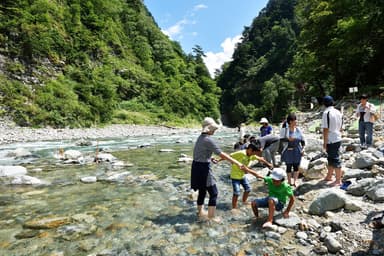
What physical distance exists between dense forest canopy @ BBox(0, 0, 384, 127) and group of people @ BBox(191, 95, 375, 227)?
46.8 ft

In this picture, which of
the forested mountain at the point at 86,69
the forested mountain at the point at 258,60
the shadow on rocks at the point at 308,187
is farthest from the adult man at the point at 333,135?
the forested mountain at the point at 258,60

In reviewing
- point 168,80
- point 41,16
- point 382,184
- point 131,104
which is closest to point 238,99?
point 168,80

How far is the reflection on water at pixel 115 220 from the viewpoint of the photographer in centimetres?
464

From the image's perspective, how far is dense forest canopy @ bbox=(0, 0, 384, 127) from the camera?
29.5 meters

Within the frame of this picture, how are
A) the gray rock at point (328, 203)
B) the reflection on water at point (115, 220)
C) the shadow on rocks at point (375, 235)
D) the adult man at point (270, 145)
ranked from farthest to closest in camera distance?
the adult man at point (270, 145)
the gray rock at point (328, 203)
the reflection on water at point (115, 220)
the shadow on rocks at point (375, 235)

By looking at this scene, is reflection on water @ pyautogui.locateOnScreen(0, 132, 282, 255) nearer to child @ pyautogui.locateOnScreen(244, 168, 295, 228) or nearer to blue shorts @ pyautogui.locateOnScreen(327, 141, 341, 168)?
child @ pyautogui.locateOnScreen(244, 168, 295, 228)

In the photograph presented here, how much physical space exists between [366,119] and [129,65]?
5289 centimetres

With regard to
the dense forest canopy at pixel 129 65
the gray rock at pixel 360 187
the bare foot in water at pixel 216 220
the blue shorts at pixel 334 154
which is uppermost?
the dense forest canopy at pixel 129 65

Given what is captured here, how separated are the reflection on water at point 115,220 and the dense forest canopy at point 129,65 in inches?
674

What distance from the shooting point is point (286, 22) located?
109375 millimetres

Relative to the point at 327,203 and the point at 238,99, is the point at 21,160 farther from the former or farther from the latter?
the point at 238,99

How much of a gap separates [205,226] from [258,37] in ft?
411

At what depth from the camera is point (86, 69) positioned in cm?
4597

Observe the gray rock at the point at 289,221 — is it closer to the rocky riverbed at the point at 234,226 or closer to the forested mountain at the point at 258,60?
the rocky riverbed at the point at 234,226
